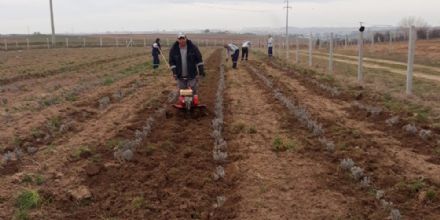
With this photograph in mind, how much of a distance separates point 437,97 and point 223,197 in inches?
389

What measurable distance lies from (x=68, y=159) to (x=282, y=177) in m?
3.47

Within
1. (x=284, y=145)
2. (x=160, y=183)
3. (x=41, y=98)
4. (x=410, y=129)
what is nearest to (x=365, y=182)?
(x=284, y=145)

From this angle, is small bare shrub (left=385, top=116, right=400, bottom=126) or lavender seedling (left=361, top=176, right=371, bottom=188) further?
small bare shrub (left=385, top=116, right=400, bottom=126)

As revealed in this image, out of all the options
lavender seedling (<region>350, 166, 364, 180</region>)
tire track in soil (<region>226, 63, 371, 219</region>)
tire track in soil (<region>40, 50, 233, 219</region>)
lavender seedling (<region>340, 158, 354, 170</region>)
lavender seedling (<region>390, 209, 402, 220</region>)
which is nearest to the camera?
lavender seedling (<region>390, 209, 402, 220</region>)

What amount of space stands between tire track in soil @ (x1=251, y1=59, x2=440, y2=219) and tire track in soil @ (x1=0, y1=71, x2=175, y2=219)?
3.96 m

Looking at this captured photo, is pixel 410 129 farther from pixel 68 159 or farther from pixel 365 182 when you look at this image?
pixel 68 159

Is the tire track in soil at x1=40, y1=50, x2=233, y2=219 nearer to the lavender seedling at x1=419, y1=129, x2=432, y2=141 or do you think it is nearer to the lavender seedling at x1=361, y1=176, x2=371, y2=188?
the lavender seedling at x1=361, y1=176, x2=371, y2=188

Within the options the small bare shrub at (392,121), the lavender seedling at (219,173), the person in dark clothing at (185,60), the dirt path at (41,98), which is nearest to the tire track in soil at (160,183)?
the lavender seedling at (219,173)

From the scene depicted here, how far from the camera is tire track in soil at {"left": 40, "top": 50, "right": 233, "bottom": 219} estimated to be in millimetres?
6332

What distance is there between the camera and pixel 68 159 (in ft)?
28.2

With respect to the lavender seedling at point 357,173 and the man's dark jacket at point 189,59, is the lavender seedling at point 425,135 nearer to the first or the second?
the lavender seedling at point 357,173

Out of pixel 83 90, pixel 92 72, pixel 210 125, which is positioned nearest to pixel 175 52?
pixel 210 125

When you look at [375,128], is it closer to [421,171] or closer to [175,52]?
[421,171]

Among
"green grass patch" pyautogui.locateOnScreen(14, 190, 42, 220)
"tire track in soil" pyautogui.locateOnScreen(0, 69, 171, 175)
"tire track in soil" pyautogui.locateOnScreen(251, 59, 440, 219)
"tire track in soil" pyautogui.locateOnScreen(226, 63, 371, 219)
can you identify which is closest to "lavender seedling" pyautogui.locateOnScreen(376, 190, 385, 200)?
"tire track in soil" pyautogui.locateOnScreen(251, 59, 440, 219)
